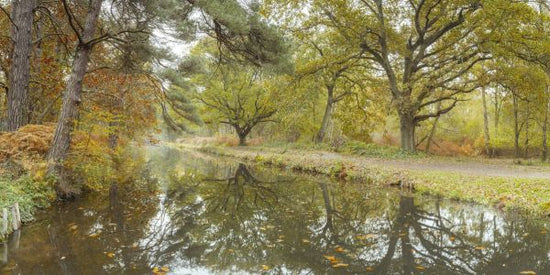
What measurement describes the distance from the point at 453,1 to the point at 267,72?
37.1 ft

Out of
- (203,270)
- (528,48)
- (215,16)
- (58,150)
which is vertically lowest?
(203,270)

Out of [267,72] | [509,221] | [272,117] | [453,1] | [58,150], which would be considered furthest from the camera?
[272,117]

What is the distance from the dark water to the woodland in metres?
1.39

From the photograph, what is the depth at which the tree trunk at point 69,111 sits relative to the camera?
7.83 m

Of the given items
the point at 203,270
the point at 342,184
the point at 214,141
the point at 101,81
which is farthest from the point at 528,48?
the point at 214,141

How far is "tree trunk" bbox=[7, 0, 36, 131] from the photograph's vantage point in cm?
853

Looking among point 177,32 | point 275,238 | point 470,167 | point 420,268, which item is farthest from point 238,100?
point 420,268

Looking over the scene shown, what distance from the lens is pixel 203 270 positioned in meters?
4.55

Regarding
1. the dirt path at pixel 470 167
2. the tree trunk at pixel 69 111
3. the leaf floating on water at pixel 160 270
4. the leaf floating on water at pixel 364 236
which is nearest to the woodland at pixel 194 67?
the tree trunk at pixel 69 111

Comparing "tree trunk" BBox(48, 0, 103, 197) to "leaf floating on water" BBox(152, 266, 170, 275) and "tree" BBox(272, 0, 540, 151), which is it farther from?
"tree" BBox(272, 0, 540, 151)

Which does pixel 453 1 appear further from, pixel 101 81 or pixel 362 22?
pixel 101 81

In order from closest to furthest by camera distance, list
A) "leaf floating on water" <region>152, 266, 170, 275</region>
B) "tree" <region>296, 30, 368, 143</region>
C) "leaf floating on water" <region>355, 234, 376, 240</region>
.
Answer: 1. "leaf floating on water" <region>152, 266, 170, 275</region>
2. "leaf floating on water" <region>355, 234, 376, 240</region>
3. "tree" <region>296, 30, 368, 143</region>

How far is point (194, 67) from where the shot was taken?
9.64 metres

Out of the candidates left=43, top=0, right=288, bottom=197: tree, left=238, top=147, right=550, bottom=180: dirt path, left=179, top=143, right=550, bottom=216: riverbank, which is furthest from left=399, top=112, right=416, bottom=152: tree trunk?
left=43, top=0, right=288, bottom=197: tree
